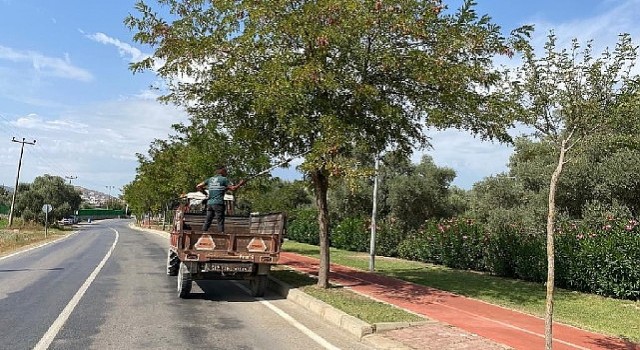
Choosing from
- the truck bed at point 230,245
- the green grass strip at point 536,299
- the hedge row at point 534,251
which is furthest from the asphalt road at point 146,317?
the hedge row at point 534,251

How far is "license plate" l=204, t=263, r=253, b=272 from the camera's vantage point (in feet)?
37.4

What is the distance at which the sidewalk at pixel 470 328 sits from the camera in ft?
24.7

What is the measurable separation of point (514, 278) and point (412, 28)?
9173 millimetres

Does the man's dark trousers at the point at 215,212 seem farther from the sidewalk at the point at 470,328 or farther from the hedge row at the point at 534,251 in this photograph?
the hedge row at the point at 534,251

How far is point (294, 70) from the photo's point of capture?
10.4 m

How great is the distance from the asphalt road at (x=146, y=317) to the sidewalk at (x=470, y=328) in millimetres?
985

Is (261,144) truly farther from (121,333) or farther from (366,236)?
(366,236)

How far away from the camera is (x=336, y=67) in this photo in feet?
36.7

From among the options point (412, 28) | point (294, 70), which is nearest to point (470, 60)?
point (412, 28)

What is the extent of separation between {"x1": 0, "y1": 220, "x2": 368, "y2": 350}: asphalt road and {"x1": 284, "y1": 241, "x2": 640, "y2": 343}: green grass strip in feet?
13.7

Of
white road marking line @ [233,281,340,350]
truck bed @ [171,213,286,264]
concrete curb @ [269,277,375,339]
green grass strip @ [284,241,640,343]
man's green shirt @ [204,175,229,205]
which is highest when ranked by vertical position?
man's green shirt @ [204,175,229,205]

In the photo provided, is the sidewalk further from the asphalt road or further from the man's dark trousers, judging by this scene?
the man's dark trousers

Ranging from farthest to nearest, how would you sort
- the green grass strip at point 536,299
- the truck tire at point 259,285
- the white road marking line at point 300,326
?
the truck tire at point 259,285, the green grass strip at point 536,299, the white road marking line at point 300,326

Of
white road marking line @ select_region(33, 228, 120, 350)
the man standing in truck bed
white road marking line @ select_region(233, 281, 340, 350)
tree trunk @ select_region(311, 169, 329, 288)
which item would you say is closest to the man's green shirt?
the man standing in truck bed
